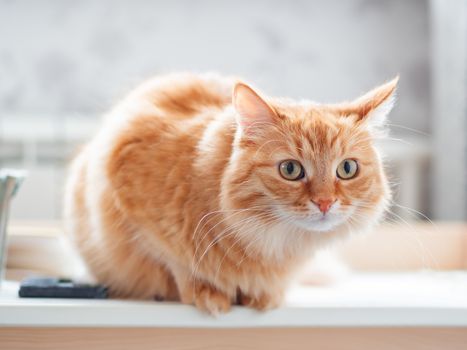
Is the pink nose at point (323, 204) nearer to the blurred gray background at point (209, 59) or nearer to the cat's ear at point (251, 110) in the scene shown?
the cat's ear at point (251, 110)

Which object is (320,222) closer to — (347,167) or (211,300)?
(347,167)

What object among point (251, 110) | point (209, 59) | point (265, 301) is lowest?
point (265, 301)

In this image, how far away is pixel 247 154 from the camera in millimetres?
933

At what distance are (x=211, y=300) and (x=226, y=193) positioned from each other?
17 cm

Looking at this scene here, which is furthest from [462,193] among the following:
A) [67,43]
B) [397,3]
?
[67,43]

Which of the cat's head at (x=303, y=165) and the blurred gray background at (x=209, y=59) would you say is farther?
the blurred gray background at (x=209, y=59)

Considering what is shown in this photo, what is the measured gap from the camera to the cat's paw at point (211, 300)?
94 centimetres

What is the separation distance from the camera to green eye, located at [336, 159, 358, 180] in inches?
36.4

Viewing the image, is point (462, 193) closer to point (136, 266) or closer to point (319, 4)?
point (319, 4)

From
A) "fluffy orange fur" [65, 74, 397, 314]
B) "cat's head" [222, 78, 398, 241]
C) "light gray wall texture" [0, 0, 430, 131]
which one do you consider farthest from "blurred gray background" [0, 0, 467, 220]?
"cat's head" [222, 78, 398, 241]

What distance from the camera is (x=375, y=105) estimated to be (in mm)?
950

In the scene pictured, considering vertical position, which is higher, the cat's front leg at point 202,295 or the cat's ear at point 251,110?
the cat's ear at point 251,110

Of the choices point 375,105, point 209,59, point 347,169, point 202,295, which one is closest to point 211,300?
point 202,295

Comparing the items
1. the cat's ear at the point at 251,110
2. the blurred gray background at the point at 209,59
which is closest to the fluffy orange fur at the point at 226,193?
the cat's ear at the point at 251,110
